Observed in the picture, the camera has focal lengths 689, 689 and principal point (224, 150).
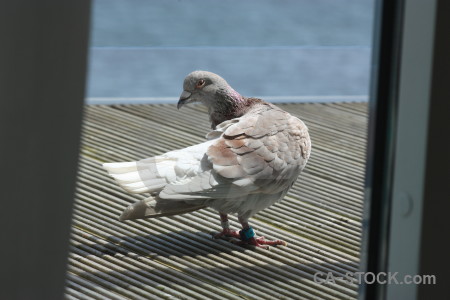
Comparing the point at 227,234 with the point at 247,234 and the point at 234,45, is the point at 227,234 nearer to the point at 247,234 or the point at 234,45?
the point at 247,234

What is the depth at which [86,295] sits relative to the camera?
5.33 ft

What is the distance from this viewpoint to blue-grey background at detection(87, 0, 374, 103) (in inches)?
60.9

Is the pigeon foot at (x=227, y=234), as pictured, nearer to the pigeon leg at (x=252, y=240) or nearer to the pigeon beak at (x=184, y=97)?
the pigeon leg at (x=252, y=240)

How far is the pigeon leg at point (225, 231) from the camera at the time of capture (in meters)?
2.22

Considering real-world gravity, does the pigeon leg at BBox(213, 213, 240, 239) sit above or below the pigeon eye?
below

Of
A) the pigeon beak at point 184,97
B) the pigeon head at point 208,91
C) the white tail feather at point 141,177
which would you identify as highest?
the pigeon head at point 208,91

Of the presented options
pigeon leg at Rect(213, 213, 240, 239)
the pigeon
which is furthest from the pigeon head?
pigeon leg at Rect(213, 213, 240, 239)

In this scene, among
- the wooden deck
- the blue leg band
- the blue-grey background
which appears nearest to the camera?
the blue-grey background

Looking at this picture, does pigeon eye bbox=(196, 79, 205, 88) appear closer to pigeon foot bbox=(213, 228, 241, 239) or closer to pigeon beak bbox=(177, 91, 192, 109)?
pigeon beak bbox=(177, 91, 192, 109)

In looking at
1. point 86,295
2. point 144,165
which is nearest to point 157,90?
point 144,165

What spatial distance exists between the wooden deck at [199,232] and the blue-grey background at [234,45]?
15 centimetres

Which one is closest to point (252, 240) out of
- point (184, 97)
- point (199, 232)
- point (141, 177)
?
point (199, 232)

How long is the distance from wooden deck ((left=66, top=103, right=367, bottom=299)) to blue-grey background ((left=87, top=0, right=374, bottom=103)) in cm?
15

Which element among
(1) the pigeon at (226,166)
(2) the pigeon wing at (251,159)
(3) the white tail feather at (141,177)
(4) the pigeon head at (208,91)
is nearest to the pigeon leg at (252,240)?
(1) the pigeon at (226,166)
